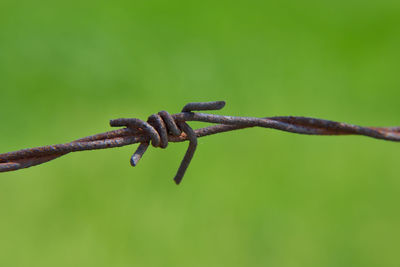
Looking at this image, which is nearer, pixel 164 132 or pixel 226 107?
pixel 164 132

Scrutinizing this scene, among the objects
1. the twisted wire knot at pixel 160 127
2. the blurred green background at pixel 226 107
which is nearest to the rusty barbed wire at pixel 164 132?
the twisted wire knot at pixel 160 127

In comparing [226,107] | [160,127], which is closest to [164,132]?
[160,127]

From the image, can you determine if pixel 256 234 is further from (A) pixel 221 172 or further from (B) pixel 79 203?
(B) pixel 79 203

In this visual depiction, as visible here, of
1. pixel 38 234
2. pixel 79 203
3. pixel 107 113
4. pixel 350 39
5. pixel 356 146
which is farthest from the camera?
pixel 350 39

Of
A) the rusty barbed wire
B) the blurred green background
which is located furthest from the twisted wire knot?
the blurred green background

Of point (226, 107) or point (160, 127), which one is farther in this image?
point (226, 107)

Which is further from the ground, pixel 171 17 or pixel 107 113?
pixel 171 17

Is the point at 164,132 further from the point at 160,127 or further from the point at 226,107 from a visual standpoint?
the point at 226,107

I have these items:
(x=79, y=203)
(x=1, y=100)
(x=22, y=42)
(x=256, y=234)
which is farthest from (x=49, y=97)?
(x=256, y=234)
